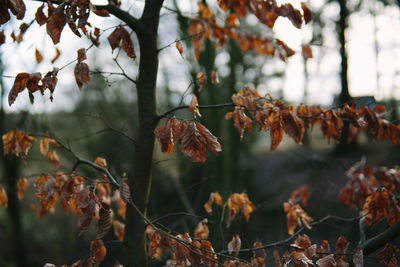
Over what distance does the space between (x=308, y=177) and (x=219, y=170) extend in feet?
21.4

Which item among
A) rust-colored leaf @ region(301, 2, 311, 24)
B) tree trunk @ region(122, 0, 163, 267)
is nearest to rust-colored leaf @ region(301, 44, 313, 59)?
rust-colored leaf @ region(301, 2, 311, 24)

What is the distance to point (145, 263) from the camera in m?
2.21

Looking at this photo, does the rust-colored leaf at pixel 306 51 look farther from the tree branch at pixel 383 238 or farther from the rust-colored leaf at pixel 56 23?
the rust-colored leaf at pixel 56 23

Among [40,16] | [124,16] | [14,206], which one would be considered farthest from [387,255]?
[14,206]

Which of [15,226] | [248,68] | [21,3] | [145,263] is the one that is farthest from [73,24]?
[248,68]

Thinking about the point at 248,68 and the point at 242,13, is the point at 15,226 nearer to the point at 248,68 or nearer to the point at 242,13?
the point at 242,13

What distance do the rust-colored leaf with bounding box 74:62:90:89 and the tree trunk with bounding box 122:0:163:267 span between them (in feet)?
1.53

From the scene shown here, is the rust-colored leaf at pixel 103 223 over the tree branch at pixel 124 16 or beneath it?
beneath

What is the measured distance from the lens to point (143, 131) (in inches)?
84.9

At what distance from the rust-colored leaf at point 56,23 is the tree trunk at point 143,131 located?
1.95ft

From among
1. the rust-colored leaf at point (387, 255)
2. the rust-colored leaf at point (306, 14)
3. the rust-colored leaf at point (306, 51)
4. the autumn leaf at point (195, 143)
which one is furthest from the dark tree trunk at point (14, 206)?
the rust-colored leaf at point (387, 255)

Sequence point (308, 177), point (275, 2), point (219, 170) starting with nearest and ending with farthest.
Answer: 1. point (275, 2)
2. point (219, 170)
3. point (308, 177)

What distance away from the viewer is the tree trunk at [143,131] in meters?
2.13

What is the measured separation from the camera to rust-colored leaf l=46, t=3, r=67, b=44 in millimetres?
1572
